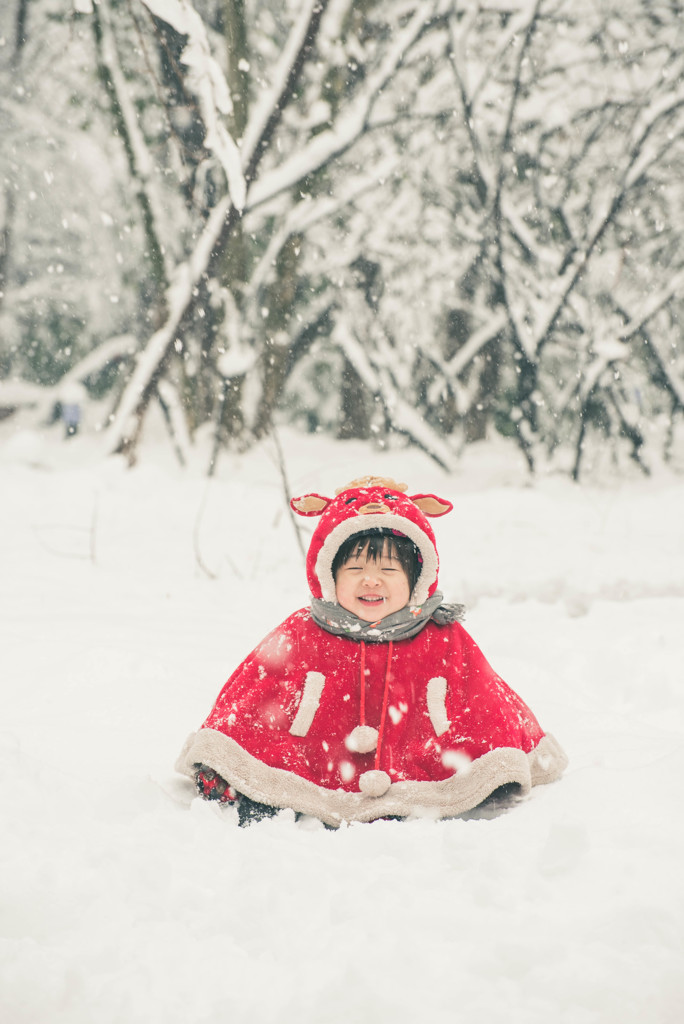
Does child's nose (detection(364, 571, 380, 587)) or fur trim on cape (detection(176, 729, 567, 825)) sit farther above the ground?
child's nose (detection(364, 571, 380, 587))

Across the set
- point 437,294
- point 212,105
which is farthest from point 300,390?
point 212,105

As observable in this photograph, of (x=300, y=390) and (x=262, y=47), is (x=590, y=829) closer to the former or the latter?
(x=262, y=47)

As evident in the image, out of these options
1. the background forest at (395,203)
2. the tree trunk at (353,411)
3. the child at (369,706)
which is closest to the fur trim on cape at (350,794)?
the child at (369,706)

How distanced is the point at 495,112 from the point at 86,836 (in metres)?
7.68

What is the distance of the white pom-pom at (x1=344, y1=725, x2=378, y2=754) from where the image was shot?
204 centimetres

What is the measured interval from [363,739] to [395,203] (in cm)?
710

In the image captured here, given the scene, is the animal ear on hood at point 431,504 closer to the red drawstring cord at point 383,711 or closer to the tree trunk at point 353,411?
the red drawstring cord at point 383,711

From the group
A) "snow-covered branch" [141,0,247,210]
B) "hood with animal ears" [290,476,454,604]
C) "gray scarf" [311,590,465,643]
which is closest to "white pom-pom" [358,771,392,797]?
"gray scarf" [311,590,465,643]

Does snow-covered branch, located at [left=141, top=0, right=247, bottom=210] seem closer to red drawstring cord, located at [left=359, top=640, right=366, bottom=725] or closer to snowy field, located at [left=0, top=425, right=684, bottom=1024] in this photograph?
snowy field, located at [left=0, top=425, right=684, bottom=1024]

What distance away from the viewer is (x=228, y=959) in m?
1.22

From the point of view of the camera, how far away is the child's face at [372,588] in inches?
83.3

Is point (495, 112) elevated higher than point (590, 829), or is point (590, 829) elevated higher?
A: point (495, 112)

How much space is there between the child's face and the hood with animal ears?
0.05 meters

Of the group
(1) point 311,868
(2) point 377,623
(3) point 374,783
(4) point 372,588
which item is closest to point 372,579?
(4) point 372,588
